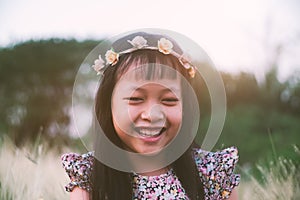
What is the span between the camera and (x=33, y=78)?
22.9ft

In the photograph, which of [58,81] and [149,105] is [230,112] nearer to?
[58,81]

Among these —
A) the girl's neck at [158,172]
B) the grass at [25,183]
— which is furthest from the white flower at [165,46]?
the grass at [25,183]

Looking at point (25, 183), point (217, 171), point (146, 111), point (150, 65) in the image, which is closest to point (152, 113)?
point (146, 111)

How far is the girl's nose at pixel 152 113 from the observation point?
1.76 meters

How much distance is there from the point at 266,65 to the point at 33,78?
2.59m

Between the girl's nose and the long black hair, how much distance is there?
14cm

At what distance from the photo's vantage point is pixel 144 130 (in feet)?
5.87

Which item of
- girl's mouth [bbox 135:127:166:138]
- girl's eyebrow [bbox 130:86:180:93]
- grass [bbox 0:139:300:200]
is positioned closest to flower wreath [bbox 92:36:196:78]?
girl's eyebrow [bbox 130:86:180:93]

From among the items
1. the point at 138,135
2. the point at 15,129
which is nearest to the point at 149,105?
the point at 138,135

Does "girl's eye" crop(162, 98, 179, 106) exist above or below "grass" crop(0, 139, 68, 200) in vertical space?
above

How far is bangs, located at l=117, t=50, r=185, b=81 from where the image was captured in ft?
5.86

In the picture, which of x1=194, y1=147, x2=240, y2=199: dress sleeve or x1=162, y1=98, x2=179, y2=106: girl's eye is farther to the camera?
x1=194, y1=147, x2=240, y2=199: dress sleeve

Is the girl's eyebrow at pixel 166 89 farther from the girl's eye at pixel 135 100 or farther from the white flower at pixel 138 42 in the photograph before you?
the white flower at pixel 138 42

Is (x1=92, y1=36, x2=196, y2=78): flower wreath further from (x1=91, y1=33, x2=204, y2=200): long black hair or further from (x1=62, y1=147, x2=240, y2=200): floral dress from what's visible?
(x1=62, y1=147, x2=240, y2=200): floral dress
